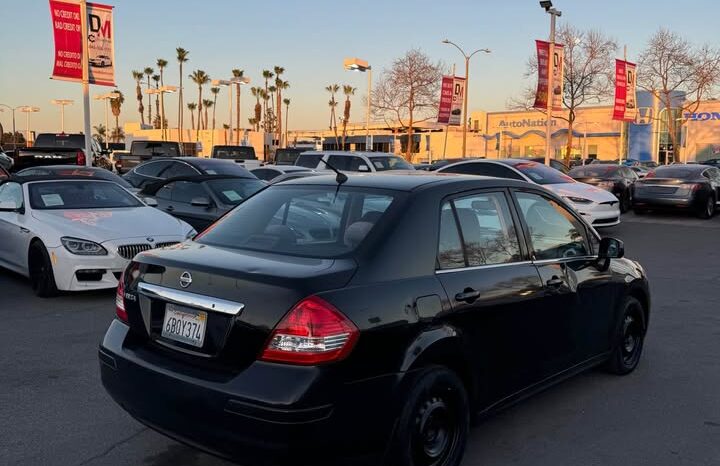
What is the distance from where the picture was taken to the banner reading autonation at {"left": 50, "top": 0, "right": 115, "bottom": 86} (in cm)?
1739

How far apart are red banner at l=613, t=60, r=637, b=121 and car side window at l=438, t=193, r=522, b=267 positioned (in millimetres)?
28638

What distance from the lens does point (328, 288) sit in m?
3.06

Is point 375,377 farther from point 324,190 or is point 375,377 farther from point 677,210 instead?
point 677,210

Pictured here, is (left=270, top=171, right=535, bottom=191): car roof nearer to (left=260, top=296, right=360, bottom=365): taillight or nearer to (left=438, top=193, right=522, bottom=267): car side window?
(left=438, top=193, right=522, bottom=267): car side window

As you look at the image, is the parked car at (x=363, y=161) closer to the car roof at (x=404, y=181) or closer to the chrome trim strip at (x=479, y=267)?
the car roof at (x=404, y=181)

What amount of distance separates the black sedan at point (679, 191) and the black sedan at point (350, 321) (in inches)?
641

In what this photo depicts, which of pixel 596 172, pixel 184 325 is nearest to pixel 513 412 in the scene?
pixel 184 325

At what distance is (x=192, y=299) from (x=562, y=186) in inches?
532

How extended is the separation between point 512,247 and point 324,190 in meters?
1.20

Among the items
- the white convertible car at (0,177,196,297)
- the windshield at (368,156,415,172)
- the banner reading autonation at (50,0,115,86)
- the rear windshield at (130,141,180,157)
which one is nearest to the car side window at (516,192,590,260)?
the white convertible car at (0,177,196,297)

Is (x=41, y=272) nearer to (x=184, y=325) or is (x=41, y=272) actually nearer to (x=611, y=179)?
(x=184, y=325)

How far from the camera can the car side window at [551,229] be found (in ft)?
14.4

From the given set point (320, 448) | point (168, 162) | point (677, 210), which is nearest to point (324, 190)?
point (320, 448)

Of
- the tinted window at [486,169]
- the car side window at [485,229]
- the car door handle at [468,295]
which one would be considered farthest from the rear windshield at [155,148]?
the car door handle at [468,295]
